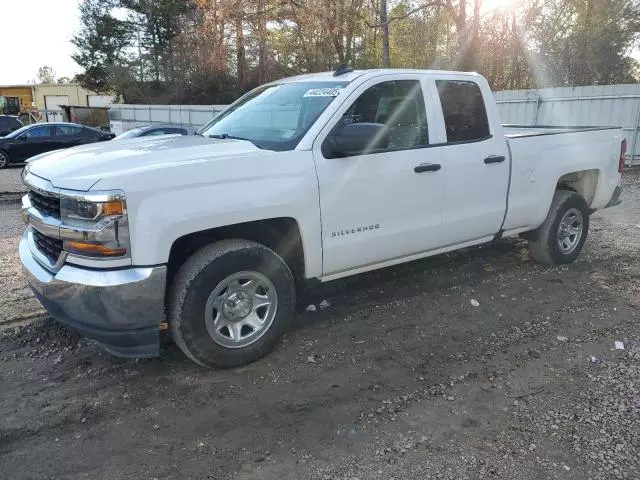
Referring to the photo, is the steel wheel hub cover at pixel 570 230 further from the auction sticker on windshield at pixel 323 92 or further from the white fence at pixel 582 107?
the white fence at pixel 582 107

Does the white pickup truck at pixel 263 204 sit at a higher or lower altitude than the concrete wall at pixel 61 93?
lower

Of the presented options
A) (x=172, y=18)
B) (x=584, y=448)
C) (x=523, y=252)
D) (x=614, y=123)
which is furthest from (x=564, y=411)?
(x=172, y=18)

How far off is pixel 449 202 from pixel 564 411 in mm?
1968

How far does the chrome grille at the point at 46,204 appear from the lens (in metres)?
3.29

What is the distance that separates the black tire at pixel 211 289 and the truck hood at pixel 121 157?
0.62 m

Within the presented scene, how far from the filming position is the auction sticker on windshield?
412 cm

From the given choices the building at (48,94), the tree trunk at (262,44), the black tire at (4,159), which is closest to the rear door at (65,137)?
the black tire at (4,159)

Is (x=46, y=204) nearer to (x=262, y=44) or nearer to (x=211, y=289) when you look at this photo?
(x=211, y=289)

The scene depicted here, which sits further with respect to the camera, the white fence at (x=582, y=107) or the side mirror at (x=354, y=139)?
the white fence at (x=582, y=107)

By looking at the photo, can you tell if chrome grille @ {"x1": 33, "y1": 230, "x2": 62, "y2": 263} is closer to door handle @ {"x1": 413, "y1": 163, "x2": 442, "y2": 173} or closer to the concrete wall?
door handle @ {"x1": 413, "y1": 163, "x2": 442, "y2": 173}

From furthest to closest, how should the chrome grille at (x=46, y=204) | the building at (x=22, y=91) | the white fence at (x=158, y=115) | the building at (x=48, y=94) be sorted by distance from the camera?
the building at (x=22, y=91) < the building at (x=48, y=94) < the white fence at (x=158, y=115) < the chrome grille at (x=46, y=204)

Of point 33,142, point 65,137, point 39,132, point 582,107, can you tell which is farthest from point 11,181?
point 582,107

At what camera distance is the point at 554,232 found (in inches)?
227

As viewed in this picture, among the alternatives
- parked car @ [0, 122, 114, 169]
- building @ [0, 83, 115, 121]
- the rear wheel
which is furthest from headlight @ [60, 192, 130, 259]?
building @ [0, 83, 115, 121]
